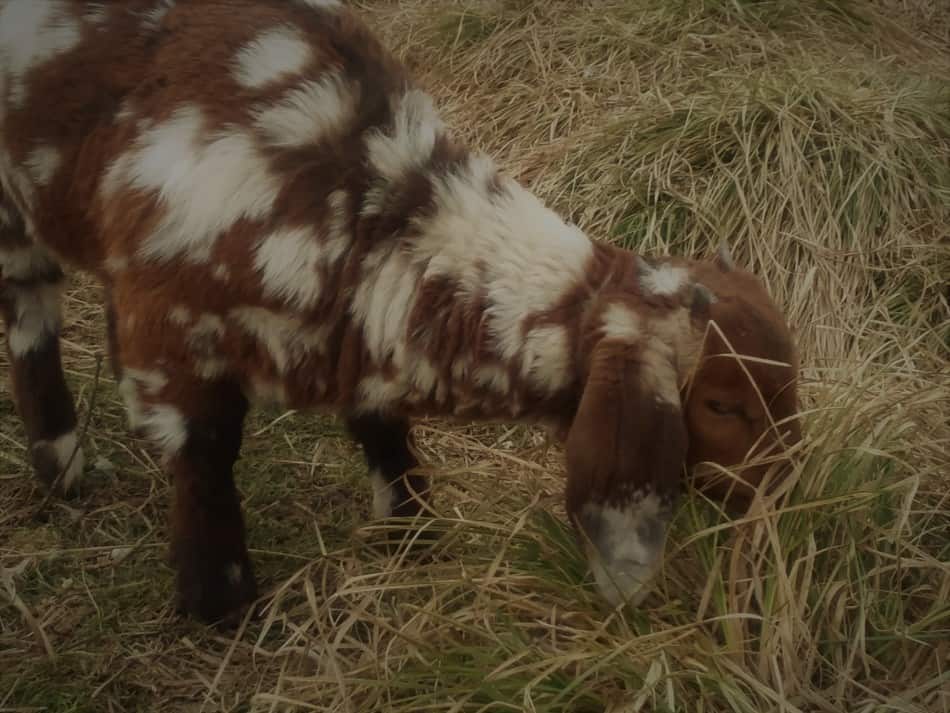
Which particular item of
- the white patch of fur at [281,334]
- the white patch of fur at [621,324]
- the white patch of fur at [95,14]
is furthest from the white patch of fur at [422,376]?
the white patch of fur at [95,14]

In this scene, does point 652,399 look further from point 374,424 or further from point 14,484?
point 14,484

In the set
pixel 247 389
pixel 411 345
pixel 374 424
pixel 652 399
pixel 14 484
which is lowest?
pixel 14 484

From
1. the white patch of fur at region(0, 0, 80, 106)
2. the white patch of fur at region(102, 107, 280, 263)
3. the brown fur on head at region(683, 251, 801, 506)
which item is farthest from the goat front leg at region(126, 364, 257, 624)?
the brown fur on head at region(683, 251, 801, 506)

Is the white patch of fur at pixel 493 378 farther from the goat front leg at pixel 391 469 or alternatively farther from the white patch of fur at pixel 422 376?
the goat front leg at pixel 391 469

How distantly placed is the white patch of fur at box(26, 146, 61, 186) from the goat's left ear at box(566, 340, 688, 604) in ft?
5.32

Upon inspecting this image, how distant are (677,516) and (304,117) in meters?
1.41

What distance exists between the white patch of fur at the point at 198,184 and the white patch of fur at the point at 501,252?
0.43 meters

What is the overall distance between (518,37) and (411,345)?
3773 mm

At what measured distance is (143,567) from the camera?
139 inches

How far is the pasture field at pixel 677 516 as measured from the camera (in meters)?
2.76

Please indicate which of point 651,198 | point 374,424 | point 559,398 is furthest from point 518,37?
point 559,398

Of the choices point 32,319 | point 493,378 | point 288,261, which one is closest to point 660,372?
point 493,378

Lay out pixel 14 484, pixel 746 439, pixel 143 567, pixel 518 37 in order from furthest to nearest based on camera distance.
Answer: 1. pixel 518 37
2. pixel 14 484
3. pixel 143 567
4. pixel 746 439

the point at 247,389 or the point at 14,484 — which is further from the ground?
the point at 247,389
